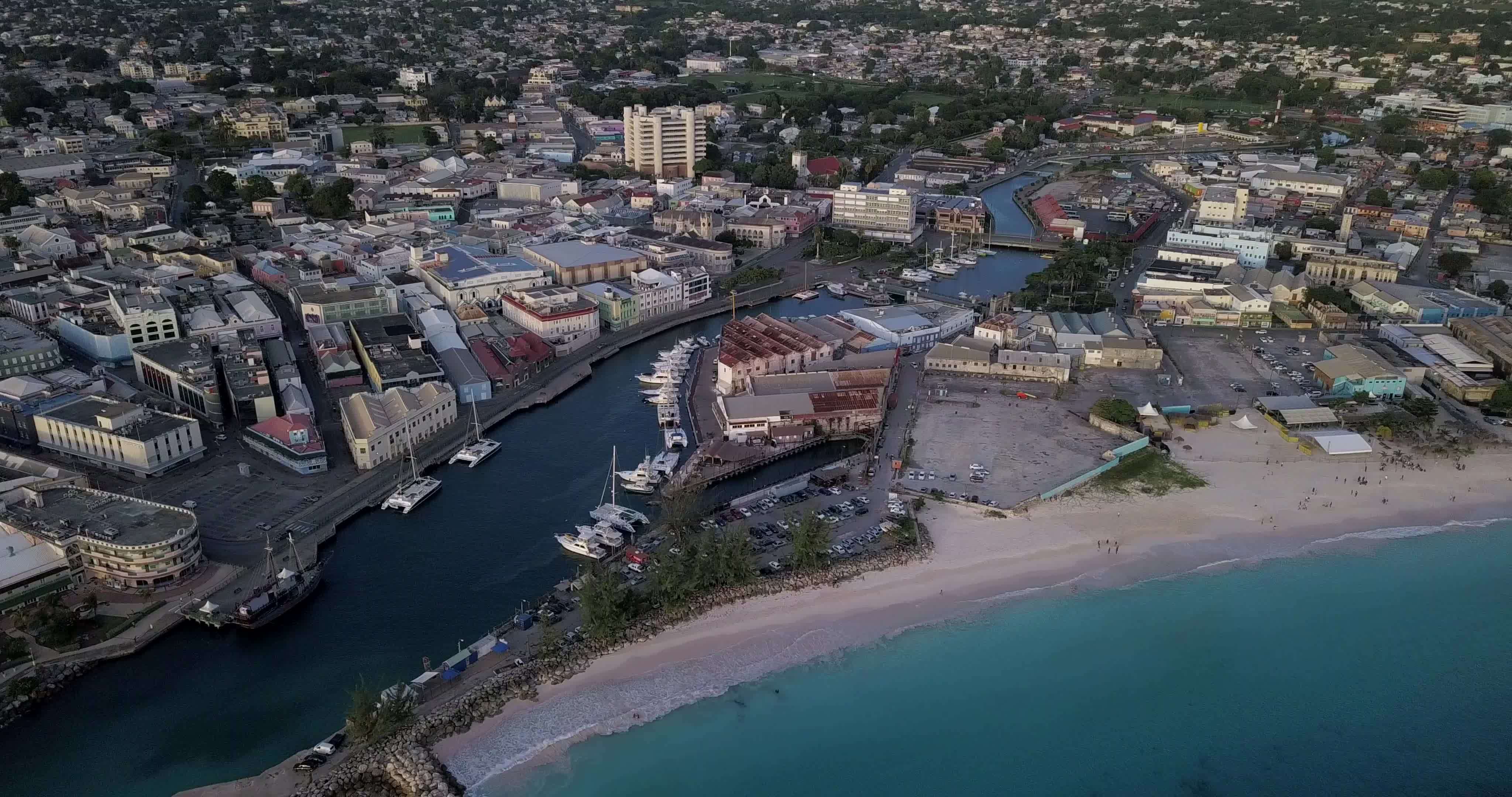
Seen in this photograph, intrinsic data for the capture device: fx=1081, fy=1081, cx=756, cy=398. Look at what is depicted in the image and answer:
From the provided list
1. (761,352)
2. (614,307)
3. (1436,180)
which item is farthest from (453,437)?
(1436,180)

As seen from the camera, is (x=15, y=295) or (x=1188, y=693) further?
(x=15, y=295)

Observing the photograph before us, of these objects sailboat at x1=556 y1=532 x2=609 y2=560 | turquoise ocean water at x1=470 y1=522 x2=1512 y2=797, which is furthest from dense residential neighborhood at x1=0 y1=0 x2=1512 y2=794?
turquoise ocean water at x1=470 y1=522 x2=1512 y2=797

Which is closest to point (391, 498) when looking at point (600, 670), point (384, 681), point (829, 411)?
point (384, 681)

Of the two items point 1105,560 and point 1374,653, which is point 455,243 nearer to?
point 1105,560

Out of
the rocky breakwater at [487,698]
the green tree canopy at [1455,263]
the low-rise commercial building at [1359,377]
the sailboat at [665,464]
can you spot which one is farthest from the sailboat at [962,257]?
the rocky breakwater at [487,698]

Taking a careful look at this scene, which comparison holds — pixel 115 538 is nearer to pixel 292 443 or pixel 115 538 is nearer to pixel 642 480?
pixel 292 443
